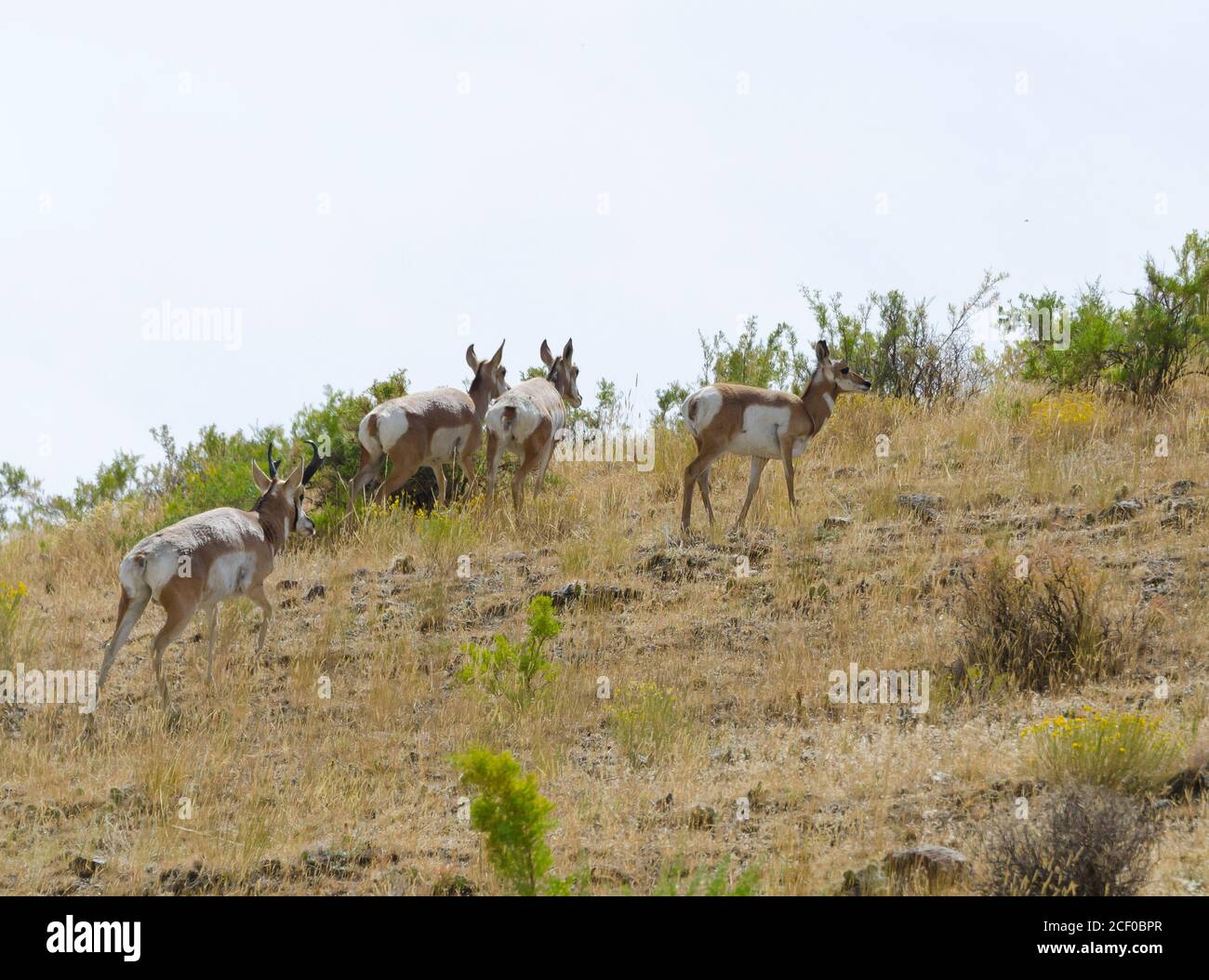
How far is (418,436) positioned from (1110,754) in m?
10.3

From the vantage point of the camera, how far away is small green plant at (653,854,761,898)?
664 cm

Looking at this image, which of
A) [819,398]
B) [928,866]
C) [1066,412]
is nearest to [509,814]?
[928,866]

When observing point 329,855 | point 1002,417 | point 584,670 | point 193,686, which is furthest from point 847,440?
point 329,855

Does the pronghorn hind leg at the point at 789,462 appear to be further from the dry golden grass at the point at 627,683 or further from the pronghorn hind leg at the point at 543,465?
the pronghorn hind leg at the point at 543,465

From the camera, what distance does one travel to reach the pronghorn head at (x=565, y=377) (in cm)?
1917

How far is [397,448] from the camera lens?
654 inches

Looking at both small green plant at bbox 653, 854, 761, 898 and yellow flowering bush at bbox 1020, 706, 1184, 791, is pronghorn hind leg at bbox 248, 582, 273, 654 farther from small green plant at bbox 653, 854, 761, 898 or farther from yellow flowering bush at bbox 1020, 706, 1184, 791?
yellow flowering bush at bbox 1020, 706, 1184, 791

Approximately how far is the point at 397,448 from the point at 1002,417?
8.04 meters

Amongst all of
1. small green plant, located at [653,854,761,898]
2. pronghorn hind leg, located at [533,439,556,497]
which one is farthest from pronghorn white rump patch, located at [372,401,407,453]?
small green plant, located at [653,854,761,898]

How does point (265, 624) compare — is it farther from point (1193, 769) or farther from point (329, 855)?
point (1193, 769)

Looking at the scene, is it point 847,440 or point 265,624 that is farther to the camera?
point 847,440

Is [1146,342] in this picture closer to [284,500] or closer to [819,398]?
[819,398]

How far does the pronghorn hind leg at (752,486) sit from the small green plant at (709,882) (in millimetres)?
7852
